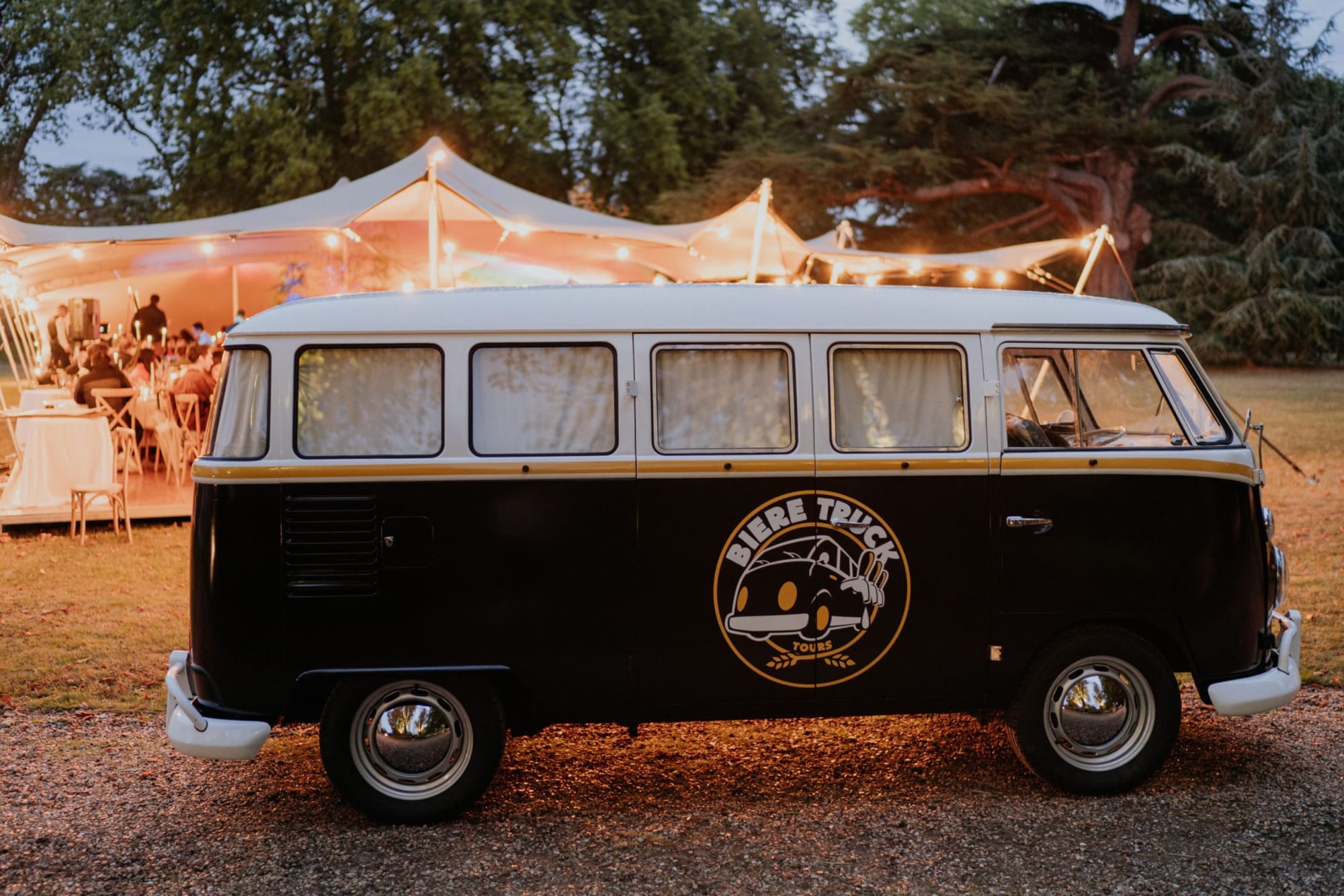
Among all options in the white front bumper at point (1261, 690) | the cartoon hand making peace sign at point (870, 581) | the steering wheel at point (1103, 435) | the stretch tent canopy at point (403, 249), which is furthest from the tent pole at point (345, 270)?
the white front bumper at point (1261, 690)

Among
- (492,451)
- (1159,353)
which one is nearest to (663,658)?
(492,451)

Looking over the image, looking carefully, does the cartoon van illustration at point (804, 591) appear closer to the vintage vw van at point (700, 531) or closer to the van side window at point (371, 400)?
the vintage vw van at point (700, 531)

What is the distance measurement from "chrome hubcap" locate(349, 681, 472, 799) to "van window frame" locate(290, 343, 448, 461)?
93cm

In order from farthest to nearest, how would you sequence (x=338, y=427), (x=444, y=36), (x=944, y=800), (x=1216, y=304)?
1. (x=1216, y=304)
2. (x=444, y=36)
3. (x=944, y=800)
4. (x=338, y=427)

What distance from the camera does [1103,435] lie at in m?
5.21

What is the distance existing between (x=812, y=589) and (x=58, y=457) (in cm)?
933

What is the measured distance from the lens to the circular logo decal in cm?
488

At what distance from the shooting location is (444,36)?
88.6ft

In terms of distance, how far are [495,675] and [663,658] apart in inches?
27.7

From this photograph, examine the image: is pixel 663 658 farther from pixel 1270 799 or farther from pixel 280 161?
pixel 280 161

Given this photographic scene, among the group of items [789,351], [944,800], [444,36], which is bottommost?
[944,800]

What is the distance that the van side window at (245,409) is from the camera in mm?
4707

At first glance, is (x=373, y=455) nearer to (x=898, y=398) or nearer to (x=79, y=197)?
(x=898, y=398)

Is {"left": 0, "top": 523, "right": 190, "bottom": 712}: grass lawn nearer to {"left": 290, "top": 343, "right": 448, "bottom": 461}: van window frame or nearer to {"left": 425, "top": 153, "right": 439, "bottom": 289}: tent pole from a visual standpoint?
{"left": 290, "top": 343, "right": 448, "bottom": 461}: van window frame
